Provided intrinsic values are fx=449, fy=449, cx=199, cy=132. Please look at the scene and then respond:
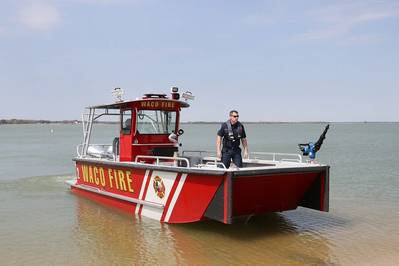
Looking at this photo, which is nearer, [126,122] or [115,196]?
[115,196]

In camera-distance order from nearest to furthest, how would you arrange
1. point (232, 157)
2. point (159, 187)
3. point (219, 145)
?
1. point (219, 145)
2. point (232, 157)
3. point (159, 187)

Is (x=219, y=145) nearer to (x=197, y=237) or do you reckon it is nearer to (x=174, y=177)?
(x=174, y=177)

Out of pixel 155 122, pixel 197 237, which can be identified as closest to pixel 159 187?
pixel 197 237

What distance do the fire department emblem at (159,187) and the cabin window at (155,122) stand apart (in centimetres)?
201

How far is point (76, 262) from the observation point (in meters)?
7.18

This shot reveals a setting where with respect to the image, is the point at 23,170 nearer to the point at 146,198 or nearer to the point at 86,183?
the point at 86,183

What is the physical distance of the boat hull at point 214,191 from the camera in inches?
297

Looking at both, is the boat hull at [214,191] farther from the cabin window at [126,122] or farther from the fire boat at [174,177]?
the cabin window at [126,122]

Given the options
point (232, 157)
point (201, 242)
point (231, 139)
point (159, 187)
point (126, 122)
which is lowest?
point (201, 242)

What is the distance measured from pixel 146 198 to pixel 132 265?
101 inches

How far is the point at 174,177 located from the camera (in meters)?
8.41

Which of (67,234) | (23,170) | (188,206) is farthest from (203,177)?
(23,170)

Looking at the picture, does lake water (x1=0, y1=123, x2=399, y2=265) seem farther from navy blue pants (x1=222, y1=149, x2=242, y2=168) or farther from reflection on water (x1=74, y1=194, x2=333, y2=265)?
navy blue pants (x1=222, y1=149, x2=242, y2=168)

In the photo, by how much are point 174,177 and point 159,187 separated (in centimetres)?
65
